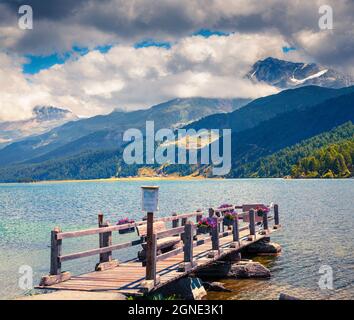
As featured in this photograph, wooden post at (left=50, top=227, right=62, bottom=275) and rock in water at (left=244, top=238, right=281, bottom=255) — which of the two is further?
rock in water at (left=244, top=238, right=281, bottom=255)

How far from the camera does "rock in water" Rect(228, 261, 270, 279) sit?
2634cm

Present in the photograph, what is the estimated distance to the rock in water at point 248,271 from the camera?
86.4 ft

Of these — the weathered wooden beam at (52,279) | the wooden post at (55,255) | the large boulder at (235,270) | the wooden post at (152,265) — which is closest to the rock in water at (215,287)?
the large boulder at (235,270)

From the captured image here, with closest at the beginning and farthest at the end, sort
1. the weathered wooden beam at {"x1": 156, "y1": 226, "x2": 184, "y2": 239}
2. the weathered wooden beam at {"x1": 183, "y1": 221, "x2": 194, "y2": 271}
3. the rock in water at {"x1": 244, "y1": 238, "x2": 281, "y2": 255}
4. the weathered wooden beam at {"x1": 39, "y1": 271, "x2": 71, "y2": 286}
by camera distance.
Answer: the weathered wooden beam at {"x1": 39, "y1": 271, "x2": 71, "y2": 286}
the weathered wooden beam at {"x1": 156, "y1": 226, "x2": 184, "y2": 239}
the weathered wooden beam at {"x1": 183, "y1": 221, "x2": 194, "y2": 271}
the rock in water at {"x1": 244, "y1": 238, "x2": 281, "y2": 255}

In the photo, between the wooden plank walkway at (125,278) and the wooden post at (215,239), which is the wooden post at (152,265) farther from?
the wooden post at (215,239)

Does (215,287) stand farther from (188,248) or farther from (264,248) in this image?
(264,248)

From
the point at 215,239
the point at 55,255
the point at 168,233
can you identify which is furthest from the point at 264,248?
the point at 55,255

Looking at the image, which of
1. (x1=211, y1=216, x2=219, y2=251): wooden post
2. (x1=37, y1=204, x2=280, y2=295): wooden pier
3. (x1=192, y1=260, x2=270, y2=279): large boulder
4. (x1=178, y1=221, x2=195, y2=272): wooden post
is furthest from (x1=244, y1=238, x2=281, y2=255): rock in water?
(x1=178, y1=221, x2=195, y2=272): wooden post

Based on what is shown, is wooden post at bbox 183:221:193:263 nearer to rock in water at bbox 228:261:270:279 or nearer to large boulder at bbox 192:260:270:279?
large boulder at bbox 192:260:270:279

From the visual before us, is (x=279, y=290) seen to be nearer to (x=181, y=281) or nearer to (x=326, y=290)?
(x=326, y=290)
